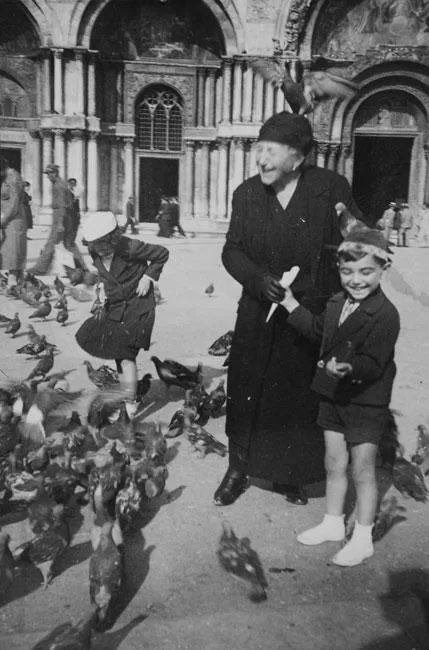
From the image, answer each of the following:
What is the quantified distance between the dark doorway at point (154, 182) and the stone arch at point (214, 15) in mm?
3866

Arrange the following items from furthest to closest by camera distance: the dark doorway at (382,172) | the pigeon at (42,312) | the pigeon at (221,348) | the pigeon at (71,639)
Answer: the dark doorway at (382,172) → the pigeon at (42,312) → the pigeon at (221,348) → the pigeon at (71,639)

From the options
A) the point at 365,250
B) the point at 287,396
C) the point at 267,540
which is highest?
the point at 365,250

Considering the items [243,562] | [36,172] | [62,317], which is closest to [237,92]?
[36,172]

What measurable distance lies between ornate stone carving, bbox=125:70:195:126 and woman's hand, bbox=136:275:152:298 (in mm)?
17402

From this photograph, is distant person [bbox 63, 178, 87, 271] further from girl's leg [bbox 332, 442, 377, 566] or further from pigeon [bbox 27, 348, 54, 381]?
girl's leg [bbox 332, 442, 377, 566]

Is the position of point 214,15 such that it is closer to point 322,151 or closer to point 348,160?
point 322,151

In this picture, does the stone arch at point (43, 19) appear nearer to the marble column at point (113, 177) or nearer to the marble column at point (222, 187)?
the marble column at point (113, 177)

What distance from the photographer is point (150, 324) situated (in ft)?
16.4

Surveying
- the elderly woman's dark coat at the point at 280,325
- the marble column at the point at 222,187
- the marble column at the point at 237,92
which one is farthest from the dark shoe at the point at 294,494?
the marble column at the point at 237,92

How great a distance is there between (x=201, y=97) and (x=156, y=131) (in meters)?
1.67

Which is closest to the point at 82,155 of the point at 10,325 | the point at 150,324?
the point at 10,325

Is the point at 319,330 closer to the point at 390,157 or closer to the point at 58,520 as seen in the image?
the point at 58,520

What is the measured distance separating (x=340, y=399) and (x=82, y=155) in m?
18.4

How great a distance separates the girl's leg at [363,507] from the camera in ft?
10.7
